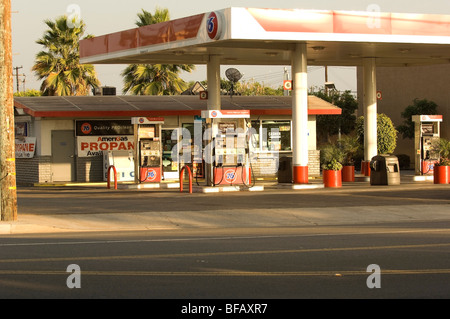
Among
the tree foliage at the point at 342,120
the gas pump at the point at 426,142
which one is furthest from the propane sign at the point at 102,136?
the tree foliage at the point at 342,120

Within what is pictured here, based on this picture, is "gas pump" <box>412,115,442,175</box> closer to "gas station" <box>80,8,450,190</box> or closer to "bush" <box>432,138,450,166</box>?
→ "bush" <box>432,138,450,166</box>

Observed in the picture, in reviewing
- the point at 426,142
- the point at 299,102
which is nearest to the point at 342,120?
the point at 426,142

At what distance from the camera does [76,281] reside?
9.70 metres

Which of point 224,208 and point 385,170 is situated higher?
point 385,170

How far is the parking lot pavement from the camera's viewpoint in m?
18.9

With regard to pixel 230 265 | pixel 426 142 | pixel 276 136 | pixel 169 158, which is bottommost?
pixel 230 265

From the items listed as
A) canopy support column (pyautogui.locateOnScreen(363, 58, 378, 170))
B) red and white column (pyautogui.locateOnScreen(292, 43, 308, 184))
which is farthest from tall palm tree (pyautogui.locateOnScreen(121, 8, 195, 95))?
red and white column (pyautogui.locateOnScreen(292, 43, 308, 184))

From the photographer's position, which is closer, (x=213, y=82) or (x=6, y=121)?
(x=6, y=121)

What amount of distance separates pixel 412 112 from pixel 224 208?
91.6 feet

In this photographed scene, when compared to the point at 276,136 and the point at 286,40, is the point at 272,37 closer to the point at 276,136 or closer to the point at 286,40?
the point at 286,40

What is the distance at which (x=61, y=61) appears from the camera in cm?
4469

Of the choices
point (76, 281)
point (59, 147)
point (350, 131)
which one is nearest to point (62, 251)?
point (76, 281)

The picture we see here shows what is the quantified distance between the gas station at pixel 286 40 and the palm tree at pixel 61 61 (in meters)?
13.5

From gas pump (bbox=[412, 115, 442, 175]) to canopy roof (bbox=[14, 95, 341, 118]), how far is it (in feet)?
19.0
